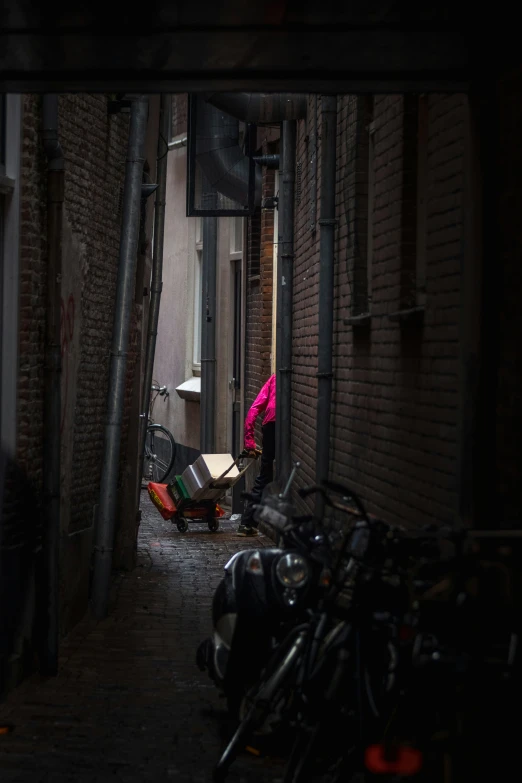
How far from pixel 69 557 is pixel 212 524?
6470mm

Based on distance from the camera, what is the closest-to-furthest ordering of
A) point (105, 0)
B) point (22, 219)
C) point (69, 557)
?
point (105, 0) → point (22, 219) → point (69, 557)

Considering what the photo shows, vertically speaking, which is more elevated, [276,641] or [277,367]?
[277,367]

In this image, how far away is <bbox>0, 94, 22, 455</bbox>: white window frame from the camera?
7.31 meters

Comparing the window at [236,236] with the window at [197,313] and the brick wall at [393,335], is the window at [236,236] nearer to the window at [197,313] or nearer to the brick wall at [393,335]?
the window at [197,313]

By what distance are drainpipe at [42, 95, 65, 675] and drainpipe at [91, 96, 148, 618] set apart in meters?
1.82

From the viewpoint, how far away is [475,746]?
4.46 meters

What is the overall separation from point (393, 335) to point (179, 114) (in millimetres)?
17114

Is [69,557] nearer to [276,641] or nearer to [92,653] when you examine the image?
[92,653]

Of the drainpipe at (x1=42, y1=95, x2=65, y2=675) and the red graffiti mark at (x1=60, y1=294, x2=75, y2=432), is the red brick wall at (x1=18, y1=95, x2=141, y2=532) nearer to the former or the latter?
the drainpipe at (x1=42, y1=95, x2=65, y2=675)

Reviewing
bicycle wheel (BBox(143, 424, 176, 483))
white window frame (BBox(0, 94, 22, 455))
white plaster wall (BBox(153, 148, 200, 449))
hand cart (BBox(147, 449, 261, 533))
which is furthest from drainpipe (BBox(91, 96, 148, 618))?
bicycle wheel (BBox(143, 424, 176, 483))

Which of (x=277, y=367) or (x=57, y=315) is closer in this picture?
(x=57, y=315)

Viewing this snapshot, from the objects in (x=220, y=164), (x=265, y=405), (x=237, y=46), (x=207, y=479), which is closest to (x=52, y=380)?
(x=237, y=46)

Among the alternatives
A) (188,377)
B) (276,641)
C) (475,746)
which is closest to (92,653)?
(276,641)

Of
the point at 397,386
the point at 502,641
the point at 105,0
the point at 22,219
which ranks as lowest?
the point at 502,641
